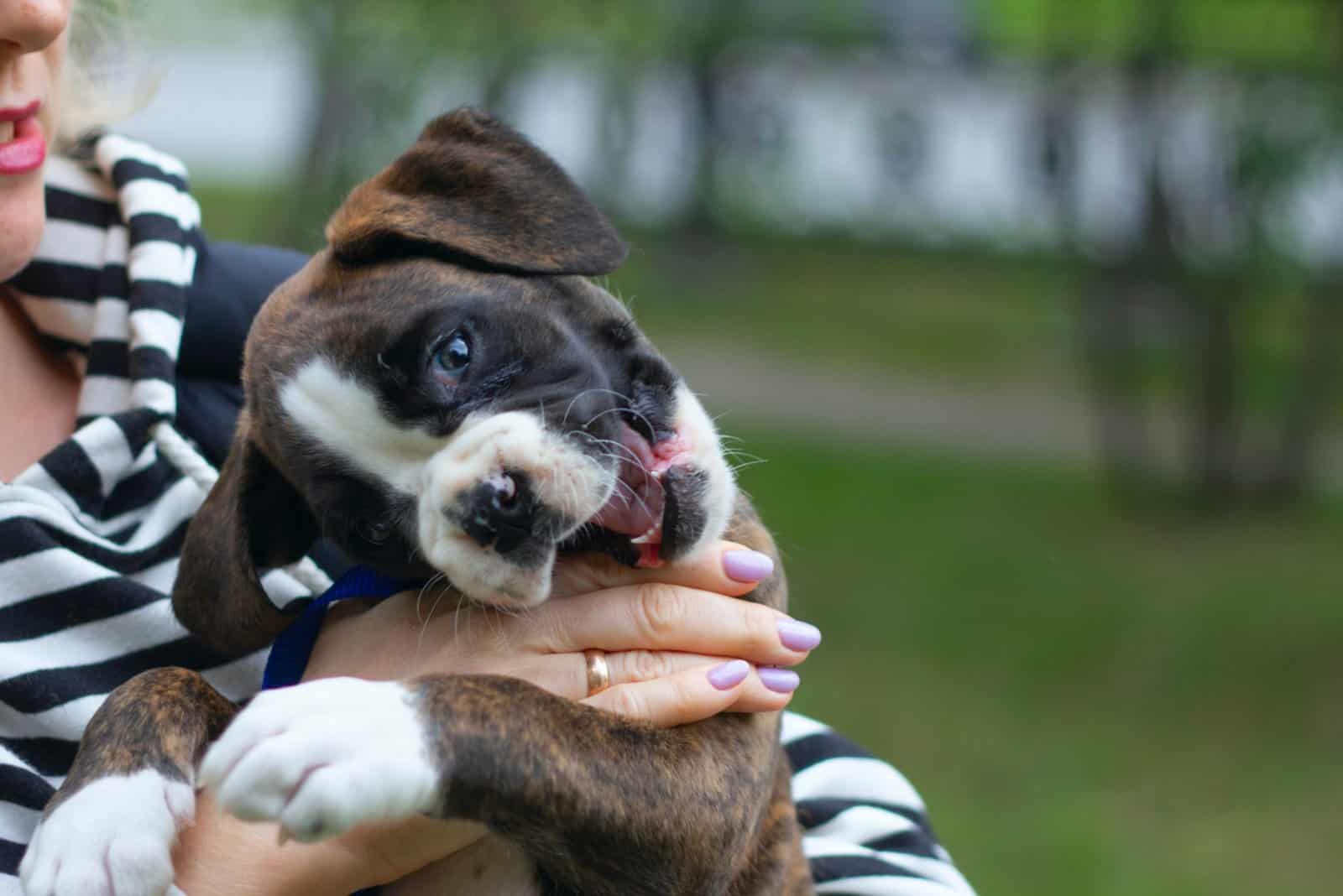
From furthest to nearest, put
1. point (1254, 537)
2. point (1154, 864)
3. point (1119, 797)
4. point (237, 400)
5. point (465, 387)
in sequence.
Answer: point (1254, 537)
point (1119, 797)
point (1154, 864)
point (237, 400)
point (465, 387)

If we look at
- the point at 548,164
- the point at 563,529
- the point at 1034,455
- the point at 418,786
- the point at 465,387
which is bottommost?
the point at 1034,455

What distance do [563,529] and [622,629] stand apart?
0.26 metres

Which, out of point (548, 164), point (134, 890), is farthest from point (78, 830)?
point (548, 164)

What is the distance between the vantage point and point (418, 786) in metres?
2.44

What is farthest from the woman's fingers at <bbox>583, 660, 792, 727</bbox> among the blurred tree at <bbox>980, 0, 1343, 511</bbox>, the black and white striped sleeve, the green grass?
the blurred tree at <bbox>980, 0, 1343, 511</bbox>

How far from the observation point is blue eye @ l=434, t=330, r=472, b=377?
290 centimetres

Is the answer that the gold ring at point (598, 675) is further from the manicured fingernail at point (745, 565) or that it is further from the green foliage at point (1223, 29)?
the green foliage at point (1223, 29)

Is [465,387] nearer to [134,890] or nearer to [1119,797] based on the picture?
[134,890]

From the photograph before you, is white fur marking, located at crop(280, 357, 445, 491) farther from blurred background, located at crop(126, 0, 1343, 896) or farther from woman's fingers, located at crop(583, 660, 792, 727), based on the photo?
blurred background, located at crop(126, 0, 1343, 896)

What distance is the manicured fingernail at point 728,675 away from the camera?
2.85m

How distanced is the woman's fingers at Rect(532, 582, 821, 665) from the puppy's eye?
31cm

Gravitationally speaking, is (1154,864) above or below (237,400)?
below

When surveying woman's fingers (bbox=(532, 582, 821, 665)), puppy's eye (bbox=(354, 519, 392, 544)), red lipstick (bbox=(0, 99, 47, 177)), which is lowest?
woman's fingers (bbox=(532, 582, 821, 665))

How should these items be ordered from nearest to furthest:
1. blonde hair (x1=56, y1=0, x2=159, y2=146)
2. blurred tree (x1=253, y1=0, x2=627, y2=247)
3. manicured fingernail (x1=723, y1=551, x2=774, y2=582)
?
manicured fingernail (x1=723, y1=551, x2=774, y2=582)
blonde hair (x1=56, y1=0, x2=159, y2=146)
blurred tree (x1=253, y1=0, x2=627, y2=247)
